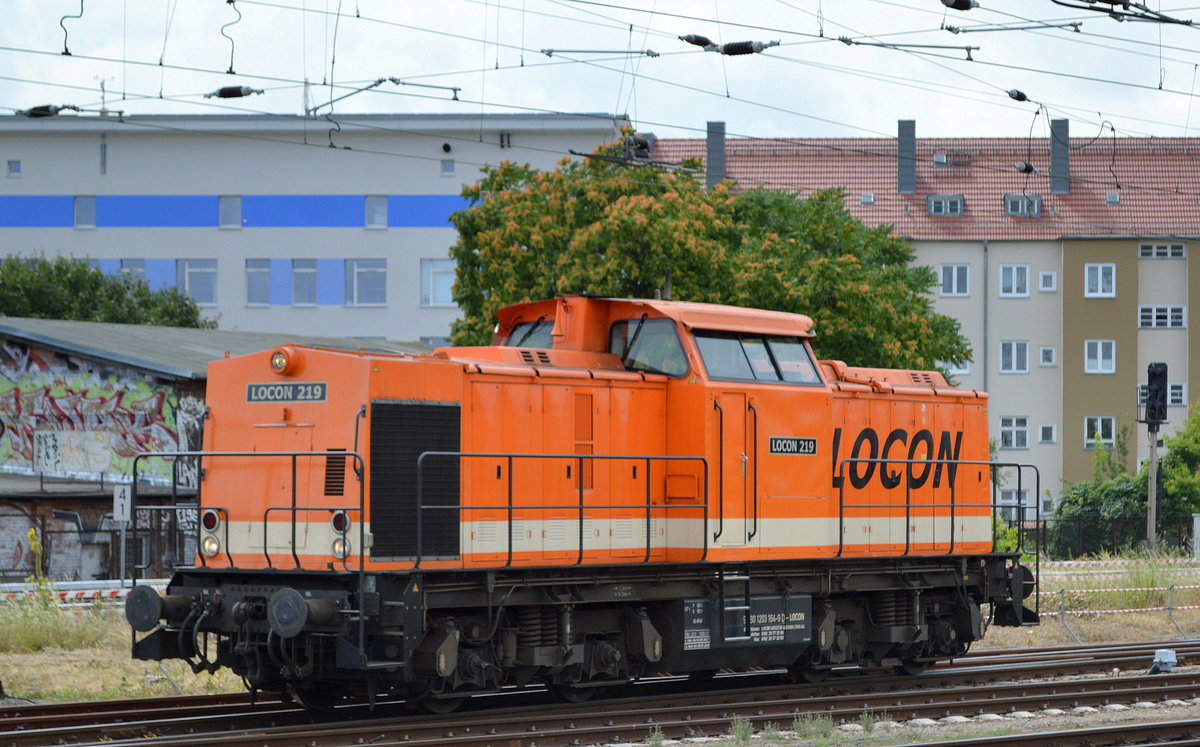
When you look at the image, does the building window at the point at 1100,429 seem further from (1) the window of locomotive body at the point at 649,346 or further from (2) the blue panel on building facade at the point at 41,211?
(1) the window of locomotive body at the point at 649,346

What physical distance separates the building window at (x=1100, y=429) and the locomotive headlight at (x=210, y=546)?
41759 millimetres

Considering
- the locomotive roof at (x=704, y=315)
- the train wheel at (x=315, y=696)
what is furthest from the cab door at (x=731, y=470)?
the train wheel at (x=315, y=696)

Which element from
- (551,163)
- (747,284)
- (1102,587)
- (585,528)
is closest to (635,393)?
(585,528)

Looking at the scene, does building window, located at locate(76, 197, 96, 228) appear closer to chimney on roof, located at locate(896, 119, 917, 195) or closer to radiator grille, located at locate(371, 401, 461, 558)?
chimney on roof, located at locate(896, 119, 917, 195)

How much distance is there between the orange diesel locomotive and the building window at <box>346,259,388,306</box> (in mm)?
36363

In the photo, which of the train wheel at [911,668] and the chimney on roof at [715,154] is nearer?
the train wheel at [911,668]

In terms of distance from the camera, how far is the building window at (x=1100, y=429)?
48312 mm

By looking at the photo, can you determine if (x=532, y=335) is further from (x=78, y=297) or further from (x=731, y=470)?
(x=78, y=297)

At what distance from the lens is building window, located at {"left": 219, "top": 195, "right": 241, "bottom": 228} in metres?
49.4

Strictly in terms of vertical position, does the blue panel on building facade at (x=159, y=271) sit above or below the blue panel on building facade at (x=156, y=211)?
below

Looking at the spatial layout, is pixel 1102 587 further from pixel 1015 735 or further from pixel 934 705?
pixel 1015 735

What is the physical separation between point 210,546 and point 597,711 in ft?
11.4

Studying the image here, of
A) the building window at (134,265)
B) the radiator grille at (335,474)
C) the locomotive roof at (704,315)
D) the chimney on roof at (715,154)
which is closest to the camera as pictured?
the radiator grille at (335,474)

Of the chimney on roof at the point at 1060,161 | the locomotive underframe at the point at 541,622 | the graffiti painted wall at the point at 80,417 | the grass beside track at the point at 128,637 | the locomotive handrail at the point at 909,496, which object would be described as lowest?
the grass beside track at the point at 128,637
